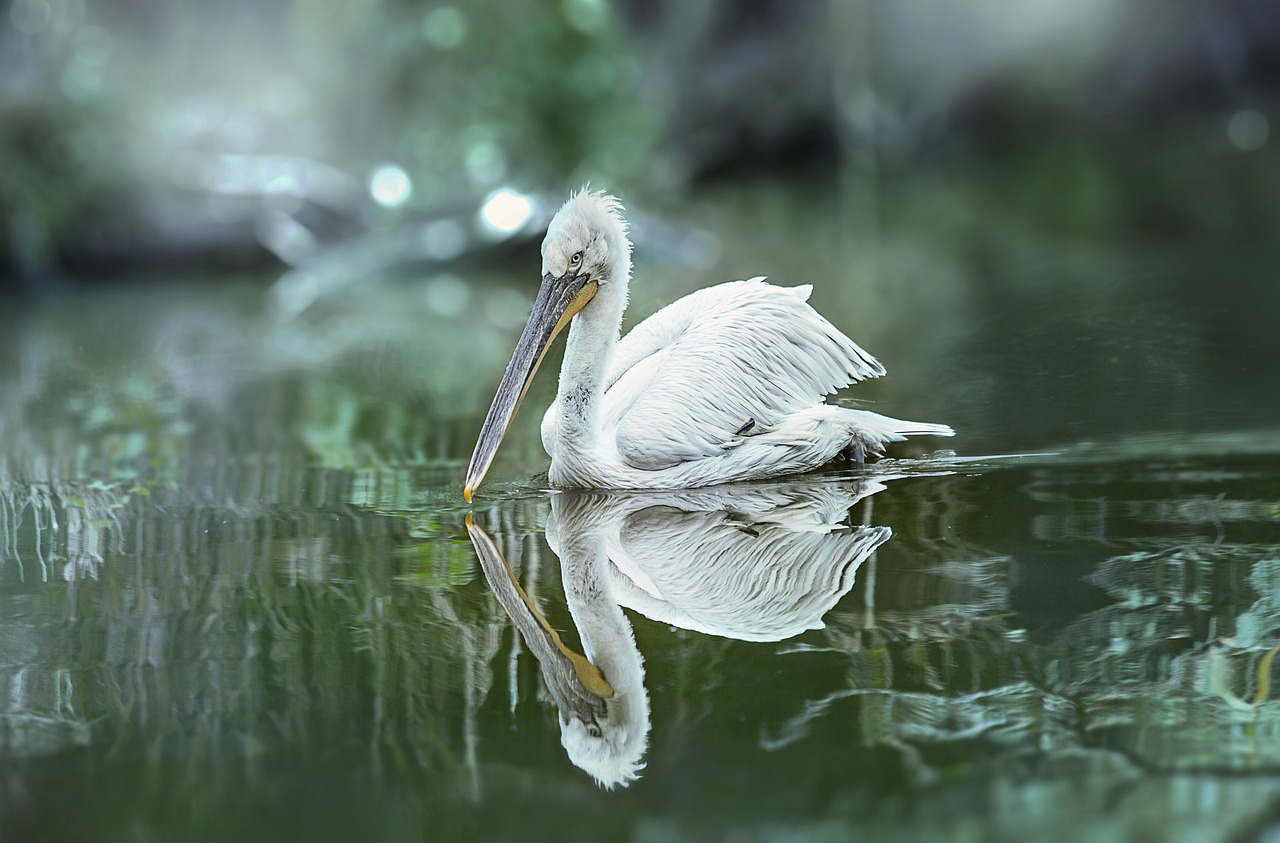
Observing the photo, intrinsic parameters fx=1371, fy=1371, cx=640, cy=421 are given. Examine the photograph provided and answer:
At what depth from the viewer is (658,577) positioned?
2.80m

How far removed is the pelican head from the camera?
341cm

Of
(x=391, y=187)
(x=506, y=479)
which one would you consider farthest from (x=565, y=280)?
(x=391, y=187)

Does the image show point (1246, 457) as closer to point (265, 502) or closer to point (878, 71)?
point (265, 502)

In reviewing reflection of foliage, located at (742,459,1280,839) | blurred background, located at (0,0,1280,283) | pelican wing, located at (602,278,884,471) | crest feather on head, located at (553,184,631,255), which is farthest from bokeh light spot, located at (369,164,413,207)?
reflection of foliage, located at (742,459,1280,839)

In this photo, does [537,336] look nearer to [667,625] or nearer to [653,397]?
[653,397]

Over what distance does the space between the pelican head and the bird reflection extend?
24cm

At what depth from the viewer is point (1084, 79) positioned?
1667cm

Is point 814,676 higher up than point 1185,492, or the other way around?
point 1185,492

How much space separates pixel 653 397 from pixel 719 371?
187 mm

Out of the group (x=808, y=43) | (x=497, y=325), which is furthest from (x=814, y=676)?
(x=808, y=43)

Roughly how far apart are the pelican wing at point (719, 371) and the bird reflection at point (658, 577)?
0.49 feet

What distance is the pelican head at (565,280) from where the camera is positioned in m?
3.41

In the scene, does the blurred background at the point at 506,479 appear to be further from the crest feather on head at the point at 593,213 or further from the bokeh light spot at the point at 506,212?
the crest feather on head at the point at 593,213

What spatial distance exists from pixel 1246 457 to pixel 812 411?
1073 millimetres
